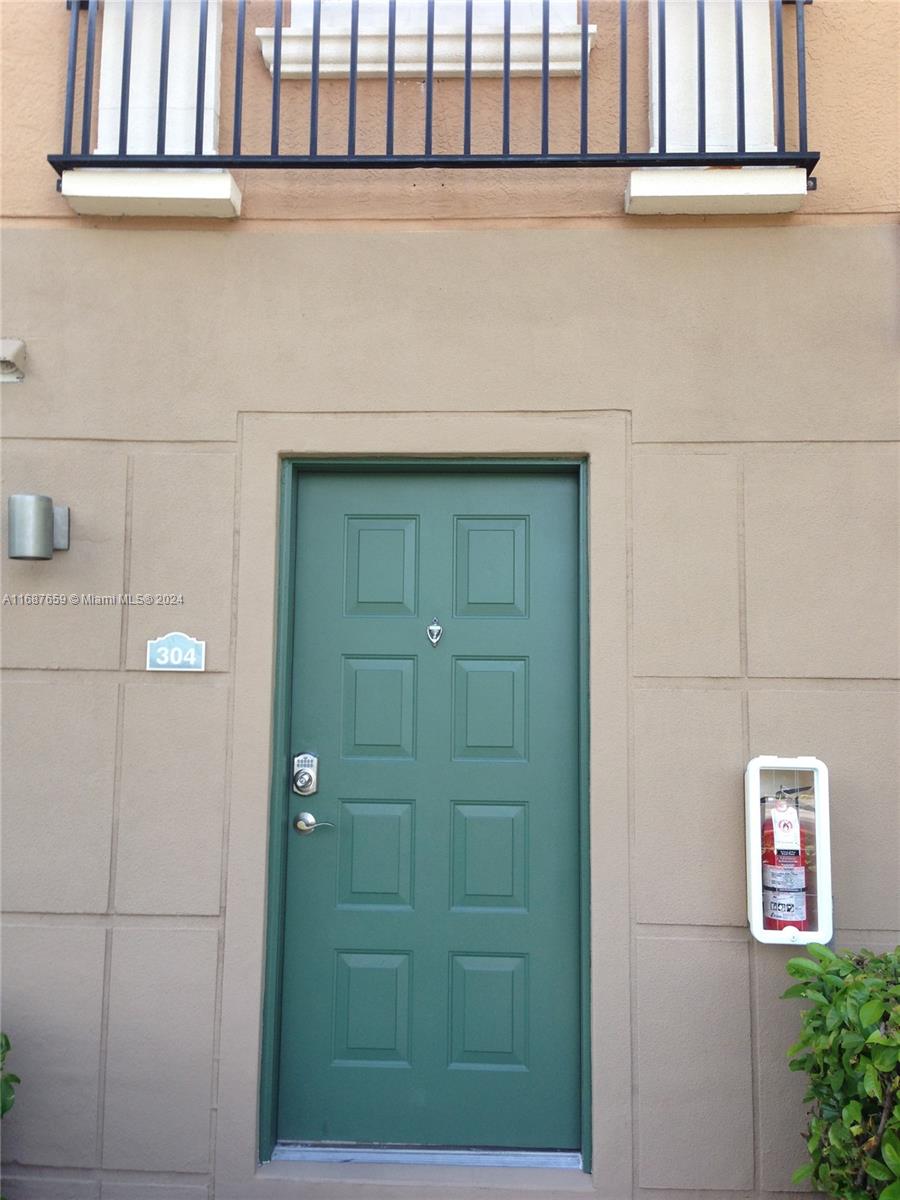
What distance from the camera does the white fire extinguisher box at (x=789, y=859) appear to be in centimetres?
303

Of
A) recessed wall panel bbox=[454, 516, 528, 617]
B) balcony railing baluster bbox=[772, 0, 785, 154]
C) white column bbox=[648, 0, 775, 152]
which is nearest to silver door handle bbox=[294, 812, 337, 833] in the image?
recessed wall panel bbox=[454, 516, 528, 617]

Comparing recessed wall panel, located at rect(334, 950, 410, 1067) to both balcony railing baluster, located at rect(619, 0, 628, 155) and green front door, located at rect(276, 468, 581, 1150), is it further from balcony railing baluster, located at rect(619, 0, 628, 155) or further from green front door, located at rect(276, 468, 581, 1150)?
balcony railing baluster, located at rect(619, 0, 628, 155)

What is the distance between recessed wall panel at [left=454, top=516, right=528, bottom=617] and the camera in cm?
343

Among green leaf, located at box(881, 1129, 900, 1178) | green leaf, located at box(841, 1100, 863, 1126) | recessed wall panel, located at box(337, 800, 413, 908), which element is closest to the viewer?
green leaf, located at box(881, 1129, 900, 1178)

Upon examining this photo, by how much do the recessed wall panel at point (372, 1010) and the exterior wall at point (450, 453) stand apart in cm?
33

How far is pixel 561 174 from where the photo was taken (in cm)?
341

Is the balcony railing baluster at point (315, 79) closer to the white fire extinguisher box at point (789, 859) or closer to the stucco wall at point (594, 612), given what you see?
the stucco wall at point (594, 612)

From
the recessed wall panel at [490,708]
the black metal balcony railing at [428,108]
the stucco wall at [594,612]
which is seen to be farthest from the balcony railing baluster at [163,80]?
the recessed wall panel at [490,708]

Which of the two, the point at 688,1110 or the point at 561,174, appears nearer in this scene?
the point at 688,1110

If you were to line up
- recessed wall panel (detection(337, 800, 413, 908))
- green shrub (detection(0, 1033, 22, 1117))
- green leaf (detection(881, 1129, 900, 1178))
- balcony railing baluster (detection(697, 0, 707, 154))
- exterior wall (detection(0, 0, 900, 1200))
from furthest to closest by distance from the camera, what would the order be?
recessed wall panel (detection(337, 800, 413, 908)) → balcony railing baluster (detection(697, 0, 707, 154)) → exterior wall (detection(0, 0, 900, 1200)) → green shrub (detection(0, 1033, 22, 1117)) → green leaf (detection(881, 1129, 900, 1178))

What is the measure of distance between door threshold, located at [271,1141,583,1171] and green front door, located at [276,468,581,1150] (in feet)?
0.10

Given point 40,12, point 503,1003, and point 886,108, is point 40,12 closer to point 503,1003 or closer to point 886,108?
point 886,108

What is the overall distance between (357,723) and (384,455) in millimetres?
932

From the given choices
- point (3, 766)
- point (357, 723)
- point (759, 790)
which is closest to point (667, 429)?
point (759, 790)
